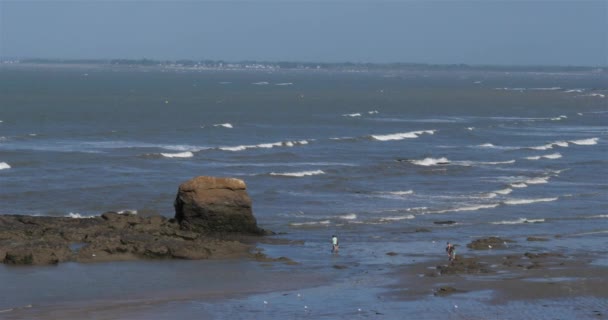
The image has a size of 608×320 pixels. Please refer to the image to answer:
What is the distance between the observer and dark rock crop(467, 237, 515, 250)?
34094 mm

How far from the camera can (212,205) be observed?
114 ft

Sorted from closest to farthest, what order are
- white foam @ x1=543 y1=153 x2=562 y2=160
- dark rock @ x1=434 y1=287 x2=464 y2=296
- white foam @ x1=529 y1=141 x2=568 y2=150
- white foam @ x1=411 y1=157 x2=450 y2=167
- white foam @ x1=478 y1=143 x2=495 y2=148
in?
dark rock @ x1=434 y1=287 x2=464 y2=296 < white foam @ x1=411 y1=157 x2=450 y2=167 < white foam @ x1=543 y1=153 x2=562 y2=160 < white foam @ x1=529 y1=141 x2=568 y2=150 < white foam @ x1=478 y1=143 x2=495 y2=148

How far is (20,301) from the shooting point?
83.4 feet

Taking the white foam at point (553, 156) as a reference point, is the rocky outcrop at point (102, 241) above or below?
above

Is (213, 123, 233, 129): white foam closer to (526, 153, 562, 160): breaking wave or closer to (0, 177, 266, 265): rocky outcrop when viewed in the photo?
(526, 153, 562, 160): breaking wave

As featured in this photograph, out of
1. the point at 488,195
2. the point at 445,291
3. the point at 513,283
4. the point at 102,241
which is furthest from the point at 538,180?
the point at 445,291

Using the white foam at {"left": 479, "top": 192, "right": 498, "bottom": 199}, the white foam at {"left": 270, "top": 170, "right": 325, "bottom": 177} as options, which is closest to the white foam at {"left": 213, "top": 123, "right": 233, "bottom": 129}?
the white foam at {"left": 270, "top": 170, "right": 325, "bottom": 177}

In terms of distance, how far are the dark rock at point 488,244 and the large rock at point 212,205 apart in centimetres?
712

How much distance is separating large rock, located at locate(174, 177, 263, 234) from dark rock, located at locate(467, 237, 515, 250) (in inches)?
280

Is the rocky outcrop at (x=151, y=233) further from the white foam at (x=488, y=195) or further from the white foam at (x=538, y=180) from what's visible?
the white foam at (x=538, y=180)

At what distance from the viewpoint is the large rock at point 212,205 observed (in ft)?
114

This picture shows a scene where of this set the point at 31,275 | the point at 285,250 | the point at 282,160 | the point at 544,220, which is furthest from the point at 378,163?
the point at 31,275

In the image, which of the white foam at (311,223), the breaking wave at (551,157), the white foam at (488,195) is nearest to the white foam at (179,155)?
the breaking wave at (551,157)

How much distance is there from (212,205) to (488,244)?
8.58m
